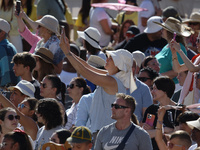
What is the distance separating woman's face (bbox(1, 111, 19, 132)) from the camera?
6582mm

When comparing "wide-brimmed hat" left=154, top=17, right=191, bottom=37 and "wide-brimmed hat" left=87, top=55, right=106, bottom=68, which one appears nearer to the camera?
"wide-brimmed hat" left=87, top=55, right=106, bottom=68

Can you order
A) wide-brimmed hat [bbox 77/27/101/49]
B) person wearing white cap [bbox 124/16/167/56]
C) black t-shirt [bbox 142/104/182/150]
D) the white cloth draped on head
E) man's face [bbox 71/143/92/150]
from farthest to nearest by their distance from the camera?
person wearing white cap [bbox 124/16/167/56] → wide-brimmed hat [bbox 77/27/101/49] → black t-shirt [bbox 142/104/182/150] → the white cloth draped on head → man's face [bbox 71/143/92/150]

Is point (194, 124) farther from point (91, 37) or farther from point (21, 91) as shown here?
point (91, 37)

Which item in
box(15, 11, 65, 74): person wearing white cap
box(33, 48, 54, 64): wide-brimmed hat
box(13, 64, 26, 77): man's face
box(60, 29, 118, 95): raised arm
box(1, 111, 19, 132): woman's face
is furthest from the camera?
box(15, 11, 65, 74): person wearing white cap

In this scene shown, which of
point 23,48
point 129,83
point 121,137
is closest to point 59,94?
point 129,83

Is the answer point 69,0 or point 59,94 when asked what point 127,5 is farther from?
point 69,0

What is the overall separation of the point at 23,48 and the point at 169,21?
128 inches

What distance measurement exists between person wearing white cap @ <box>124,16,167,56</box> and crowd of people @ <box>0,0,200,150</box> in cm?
2

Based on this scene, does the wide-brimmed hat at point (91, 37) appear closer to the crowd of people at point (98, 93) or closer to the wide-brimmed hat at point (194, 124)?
the crowd of people at point (98, 93)

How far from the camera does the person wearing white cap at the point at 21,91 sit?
7.94 metres

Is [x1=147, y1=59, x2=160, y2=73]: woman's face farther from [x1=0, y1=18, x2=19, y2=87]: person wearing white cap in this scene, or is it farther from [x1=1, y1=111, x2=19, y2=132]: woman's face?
[x1=1, y1=111, x2=19, y2=132]: woman's face

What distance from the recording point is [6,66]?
29.8ft

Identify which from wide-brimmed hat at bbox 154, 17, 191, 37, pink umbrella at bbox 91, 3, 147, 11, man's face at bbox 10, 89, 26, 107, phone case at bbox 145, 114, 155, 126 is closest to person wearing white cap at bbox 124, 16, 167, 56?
wide-brimmed hat at bbox 154, 17, 191, 37

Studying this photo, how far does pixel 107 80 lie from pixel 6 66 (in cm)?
268
